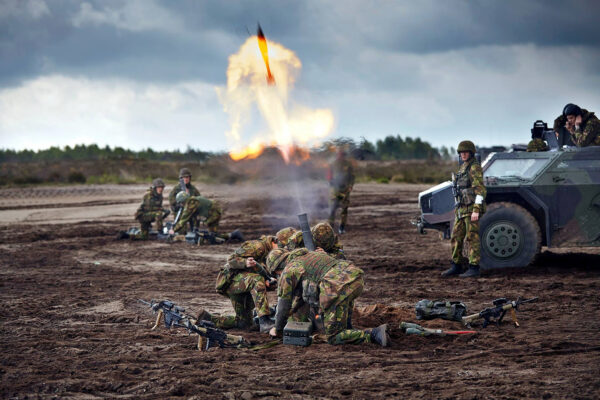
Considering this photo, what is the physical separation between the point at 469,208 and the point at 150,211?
9.30m

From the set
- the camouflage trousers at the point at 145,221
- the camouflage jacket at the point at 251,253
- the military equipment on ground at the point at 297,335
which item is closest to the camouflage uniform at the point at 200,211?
the camouflage trousers at the point at 145,221

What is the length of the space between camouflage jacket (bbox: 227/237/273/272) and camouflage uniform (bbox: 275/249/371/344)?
2.31ft

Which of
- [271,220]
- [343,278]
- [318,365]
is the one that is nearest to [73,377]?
[318,365]

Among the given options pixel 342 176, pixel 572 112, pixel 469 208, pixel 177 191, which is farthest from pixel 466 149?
pixel 177 191

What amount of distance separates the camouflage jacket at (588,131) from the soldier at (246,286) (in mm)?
6416

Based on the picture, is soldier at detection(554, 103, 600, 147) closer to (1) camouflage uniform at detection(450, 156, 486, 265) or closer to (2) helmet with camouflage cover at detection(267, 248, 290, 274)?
(1) camouflage uniform at detection(450, 156, 486, 265)

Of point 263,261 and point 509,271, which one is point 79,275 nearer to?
point 263,261

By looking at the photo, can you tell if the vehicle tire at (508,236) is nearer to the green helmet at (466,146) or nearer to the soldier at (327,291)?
the green helmet at (466,146)

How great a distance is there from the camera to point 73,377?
591cm

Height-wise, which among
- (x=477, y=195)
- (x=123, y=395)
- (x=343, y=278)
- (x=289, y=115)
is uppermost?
(x=289, y=115)

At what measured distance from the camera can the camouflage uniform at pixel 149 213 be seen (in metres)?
16.8

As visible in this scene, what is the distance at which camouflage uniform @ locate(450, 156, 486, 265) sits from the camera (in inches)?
401

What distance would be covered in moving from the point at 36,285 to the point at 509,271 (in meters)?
7.85

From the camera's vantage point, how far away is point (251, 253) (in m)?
7.76
